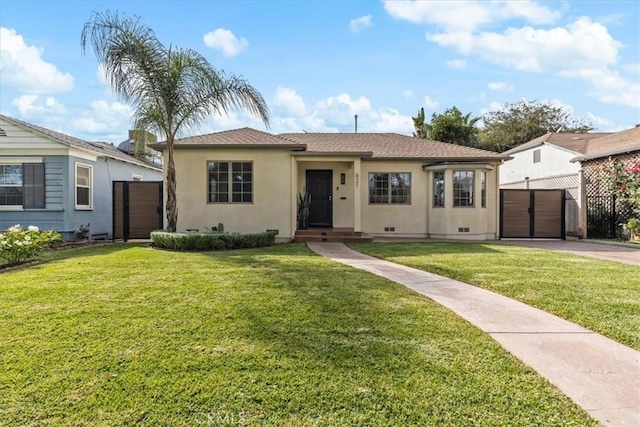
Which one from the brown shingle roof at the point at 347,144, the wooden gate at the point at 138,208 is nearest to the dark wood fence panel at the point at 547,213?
the brown shingle roof at the point at 347,144

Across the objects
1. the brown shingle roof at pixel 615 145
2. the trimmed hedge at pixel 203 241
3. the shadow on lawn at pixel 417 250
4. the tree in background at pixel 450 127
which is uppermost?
the tree in background at pixel 450 127

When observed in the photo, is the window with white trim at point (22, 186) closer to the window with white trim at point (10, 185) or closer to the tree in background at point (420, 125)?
the window with white trim at point (10, 185)

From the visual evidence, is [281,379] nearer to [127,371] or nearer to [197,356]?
[197,356]

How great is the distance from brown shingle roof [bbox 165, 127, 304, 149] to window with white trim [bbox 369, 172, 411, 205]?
3.39 meters

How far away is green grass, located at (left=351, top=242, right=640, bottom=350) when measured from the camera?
4.11m

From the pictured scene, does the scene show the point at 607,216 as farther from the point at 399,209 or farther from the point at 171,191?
the point at 171,191

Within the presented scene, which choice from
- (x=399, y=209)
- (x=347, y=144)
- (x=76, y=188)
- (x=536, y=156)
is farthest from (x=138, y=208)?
(x=536, y=156)

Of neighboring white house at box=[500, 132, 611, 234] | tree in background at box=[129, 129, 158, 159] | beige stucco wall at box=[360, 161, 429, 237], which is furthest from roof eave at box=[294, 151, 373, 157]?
neighboring white house at box=[500, 132, 611, 234]

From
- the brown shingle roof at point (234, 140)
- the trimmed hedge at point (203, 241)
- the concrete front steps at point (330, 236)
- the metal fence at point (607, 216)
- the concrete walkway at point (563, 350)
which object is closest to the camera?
the concrete walkway at point (563, 350)

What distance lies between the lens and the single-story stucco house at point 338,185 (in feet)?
40.4

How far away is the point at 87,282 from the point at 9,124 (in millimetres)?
10858

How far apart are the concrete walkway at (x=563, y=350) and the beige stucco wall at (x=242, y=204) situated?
7413mm

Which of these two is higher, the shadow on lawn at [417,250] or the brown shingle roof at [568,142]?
the brown shingle roof at [568,142]

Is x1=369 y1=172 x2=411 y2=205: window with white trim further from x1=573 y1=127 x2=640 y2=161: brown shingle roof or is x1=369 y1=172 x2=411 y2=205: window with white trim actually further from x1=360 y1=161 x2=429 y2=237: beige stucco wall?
x1=573 y1=127 x2=640 y2=161: brown shingle roof
